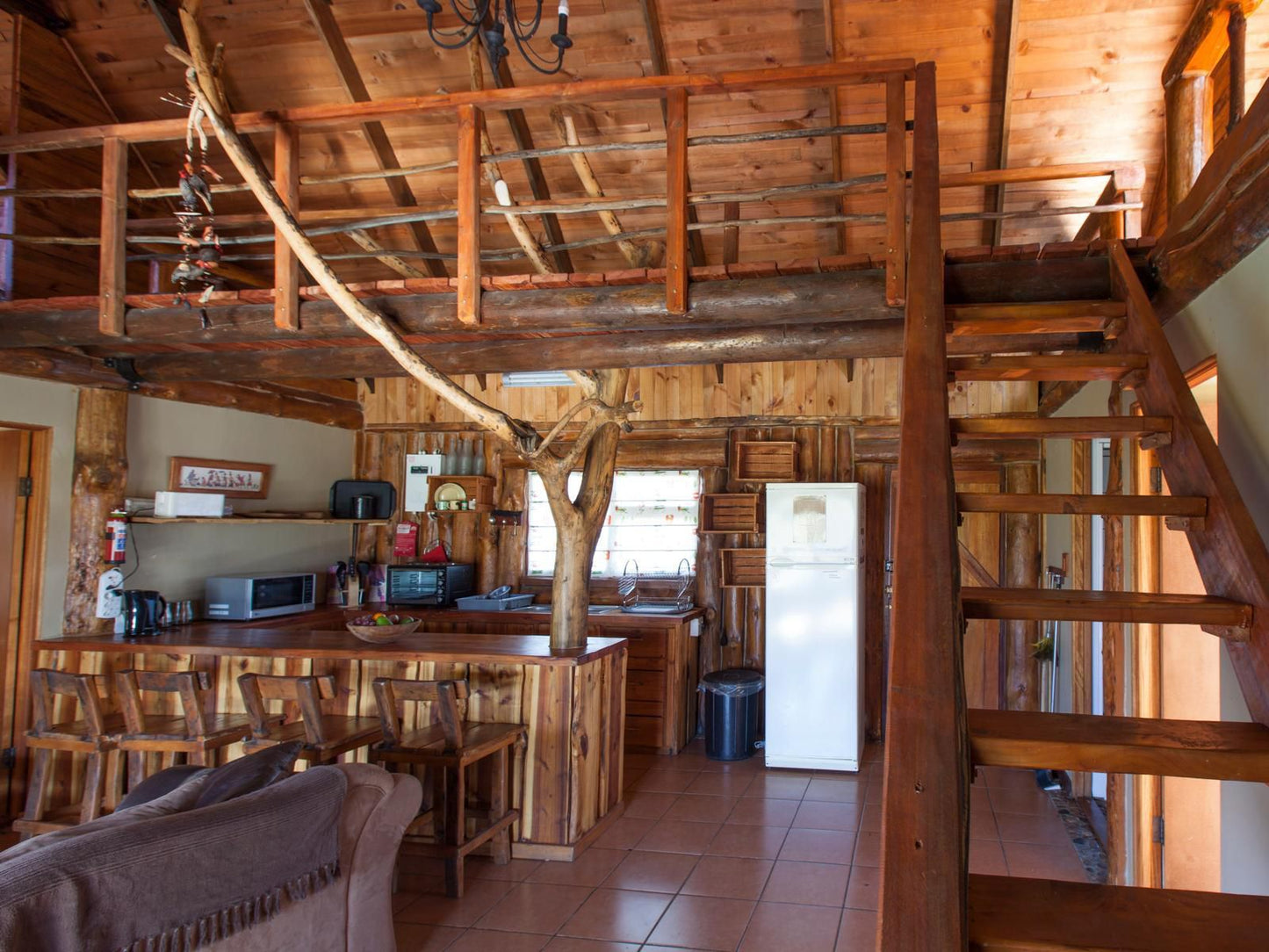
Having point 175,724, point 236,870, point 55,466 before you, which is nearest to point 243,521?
point 55,466

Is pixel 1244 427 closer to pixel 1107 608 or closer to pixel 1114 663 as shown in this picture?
pixel 1107 608

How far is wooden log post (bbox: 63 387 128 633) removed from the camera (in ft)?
16.5

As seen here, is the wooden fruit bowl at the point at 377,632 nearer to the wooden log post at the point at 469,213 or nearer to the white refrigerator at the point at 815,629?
the wooden log post at the point at 469,213

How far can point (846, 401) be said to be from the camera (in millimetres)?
6824

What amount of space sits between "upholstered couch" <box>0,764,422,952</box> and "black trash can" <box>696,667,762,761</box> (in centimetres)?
353

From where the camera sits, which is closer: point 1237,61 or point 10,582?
point 1237,61

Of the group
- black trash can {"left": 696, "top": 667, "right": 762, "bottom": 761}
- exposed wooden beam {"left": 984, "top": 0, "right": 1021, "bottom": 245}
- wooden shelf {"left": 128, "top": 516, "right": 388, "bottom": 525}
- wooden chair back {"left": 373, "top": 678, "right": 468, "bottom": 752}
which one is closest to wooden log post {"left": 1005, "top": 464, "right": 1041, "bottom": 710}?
black trash can {"left": 696, "top": 667, "right": 762, "bottom": 761}

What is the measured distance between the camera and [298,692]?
3.79 m

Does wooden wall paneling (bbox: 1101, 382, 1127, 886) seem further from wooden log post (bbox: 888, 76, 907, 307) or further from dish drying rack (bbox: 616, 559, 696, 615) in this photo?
dish drying rack (bbox: 616, 559, 696, 615)

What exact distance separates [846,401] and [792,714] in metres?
2.29

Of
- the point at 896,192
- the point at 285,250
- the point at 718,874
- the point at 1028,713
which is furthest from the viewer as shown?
the point at 718,874

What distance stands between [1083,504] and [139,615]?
485 cm

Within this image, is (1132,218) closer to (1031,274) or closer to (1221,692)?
(1031,274)

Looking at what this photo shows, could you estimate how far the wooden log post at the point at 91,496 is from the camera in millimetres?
5035
